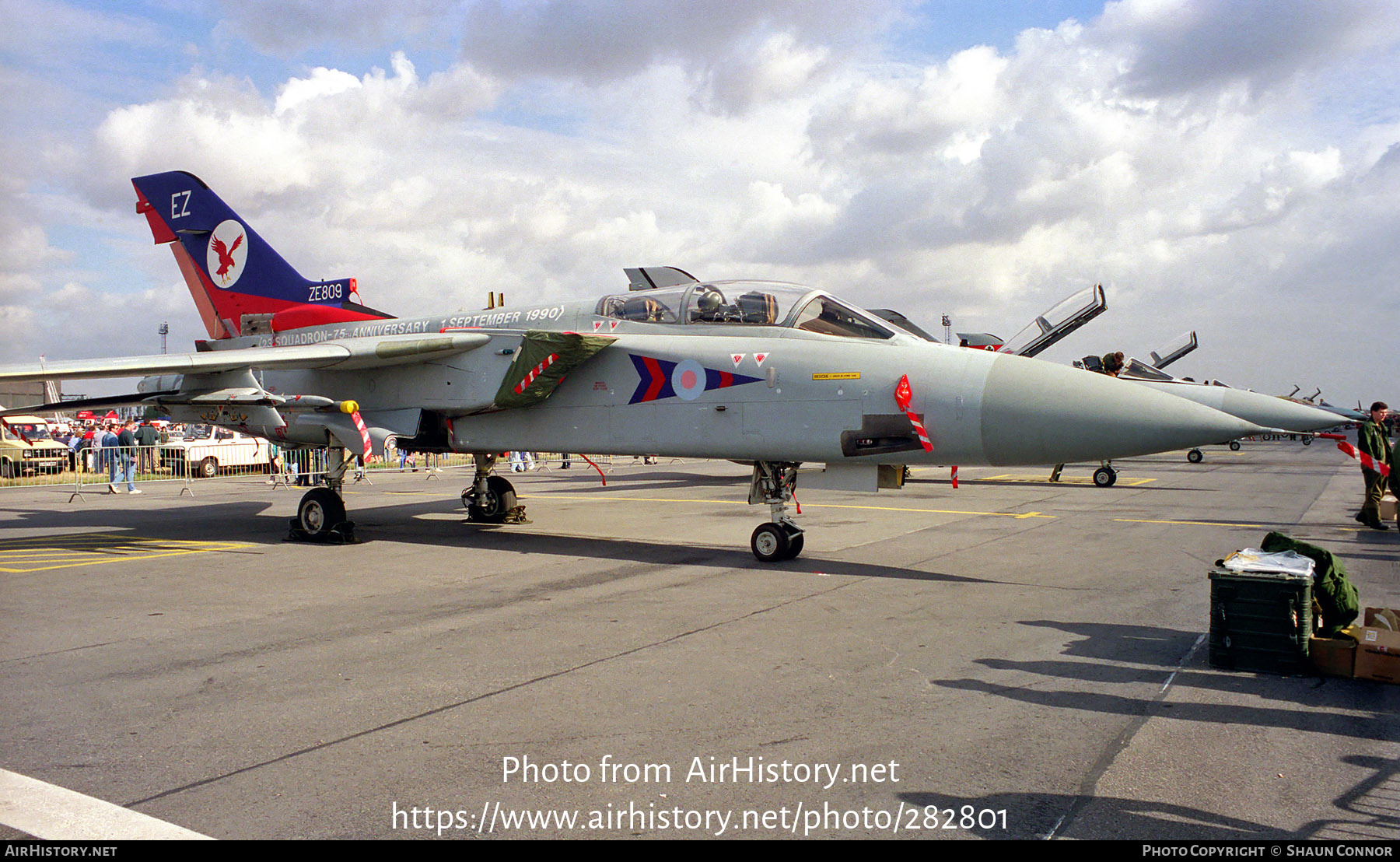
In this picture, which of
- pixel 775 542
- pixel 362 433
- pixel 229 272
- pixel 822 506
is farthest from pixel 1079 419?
pixel 229 272

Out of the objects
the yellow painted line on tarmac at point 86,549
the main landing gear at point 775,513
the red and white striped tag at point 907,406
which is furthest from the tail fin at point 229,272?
the red and white striped tag at point 907,406

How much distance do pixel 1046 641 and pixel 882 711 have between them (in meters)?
2.11

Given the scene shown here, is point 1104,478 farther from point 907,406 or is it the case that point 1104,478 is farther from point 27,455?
point 27,455

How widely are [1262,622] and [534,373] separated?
302 inches

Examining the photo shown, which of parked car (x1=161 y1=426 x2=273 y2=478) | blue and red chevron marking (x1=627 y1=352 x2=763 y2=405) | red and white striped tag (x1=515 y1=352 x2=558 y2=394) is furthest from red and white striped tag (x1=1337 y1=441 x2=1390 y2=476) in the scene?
parked car (x1=161 y1=426 x2=273 y2=478)

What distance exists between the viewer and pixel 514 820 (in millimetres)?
3432

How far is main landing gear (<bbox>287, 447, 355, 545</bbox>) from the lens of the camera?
460 inches

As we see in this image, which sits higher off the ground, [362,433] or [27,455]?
[362,433]

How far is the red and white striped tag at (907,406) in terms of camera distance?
8539 mm

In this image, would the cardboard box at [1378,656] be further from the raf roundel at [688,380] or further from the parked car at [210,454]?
the parked car at [210,454]

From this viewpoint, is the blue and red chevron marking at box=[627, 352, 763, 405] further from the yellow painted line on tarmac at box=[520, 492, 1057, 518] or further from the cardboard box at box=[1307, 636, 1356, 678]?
the yellow painted line on tarmac at box=[520, 492, 1057, 518]

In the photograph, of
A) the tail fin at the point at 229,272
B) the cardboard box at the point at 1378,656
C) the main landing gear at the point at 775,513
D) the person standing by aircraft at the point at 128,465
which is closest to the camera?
the cardboard box at the point at 1378,656

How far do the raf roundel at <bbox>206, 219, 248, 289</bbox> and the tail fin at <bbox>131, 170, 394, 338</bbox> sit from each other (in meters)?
0.01

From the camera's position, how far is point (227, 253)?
14.4 meters
